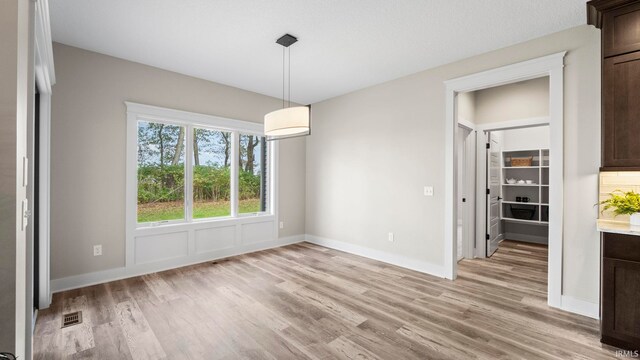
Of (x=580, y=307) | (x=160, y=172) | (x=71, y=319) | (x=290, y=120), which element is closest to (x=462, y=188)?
(x=580, y=307)

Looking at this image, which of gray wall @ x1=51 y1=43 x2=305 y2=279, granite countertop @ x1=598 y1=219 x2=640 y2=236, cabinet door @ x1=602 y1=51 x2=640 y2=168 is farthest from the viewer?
gray wall @ x1=51 y1=43 x2=305 y2=279

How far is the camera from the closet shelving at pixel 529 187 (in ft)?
18.4

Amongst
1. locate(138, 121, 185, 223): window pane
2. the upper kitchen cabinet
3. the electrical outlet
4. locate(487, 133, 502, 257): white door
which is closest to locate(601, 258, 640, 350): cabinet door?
the upper kitchen cabinet

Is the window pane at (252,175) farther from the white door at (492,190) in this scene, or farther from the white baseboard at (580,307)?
the white baseboard at (580,307)

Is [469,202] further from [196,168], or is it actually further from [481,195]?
[196,168]

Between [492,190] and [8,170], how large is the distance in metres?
5.87

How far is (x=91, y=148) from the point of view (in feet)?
11.1

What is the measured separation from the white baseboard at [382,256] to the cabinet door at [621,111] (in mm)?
2127

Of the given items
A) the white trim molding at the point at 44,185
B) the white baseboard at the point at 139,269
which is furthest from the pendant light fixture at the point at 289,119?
the white baseboard at the point at 139,269

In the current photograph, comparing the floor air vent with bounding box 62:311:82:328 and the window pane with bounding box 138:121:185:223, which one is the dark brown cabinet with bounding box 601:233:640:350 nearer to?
the floor air vent with bounding box 62:311:82:328

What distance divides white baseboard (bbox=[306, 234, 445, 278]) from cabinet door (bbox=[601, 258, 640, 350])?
1.65m

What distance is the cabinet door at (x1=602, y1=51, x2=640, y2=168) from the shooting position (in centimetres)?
227

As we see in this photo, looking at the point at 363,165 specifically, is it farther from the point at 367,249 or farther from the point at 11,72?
the point at 11,72

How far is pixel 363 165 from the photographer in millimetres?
4754
